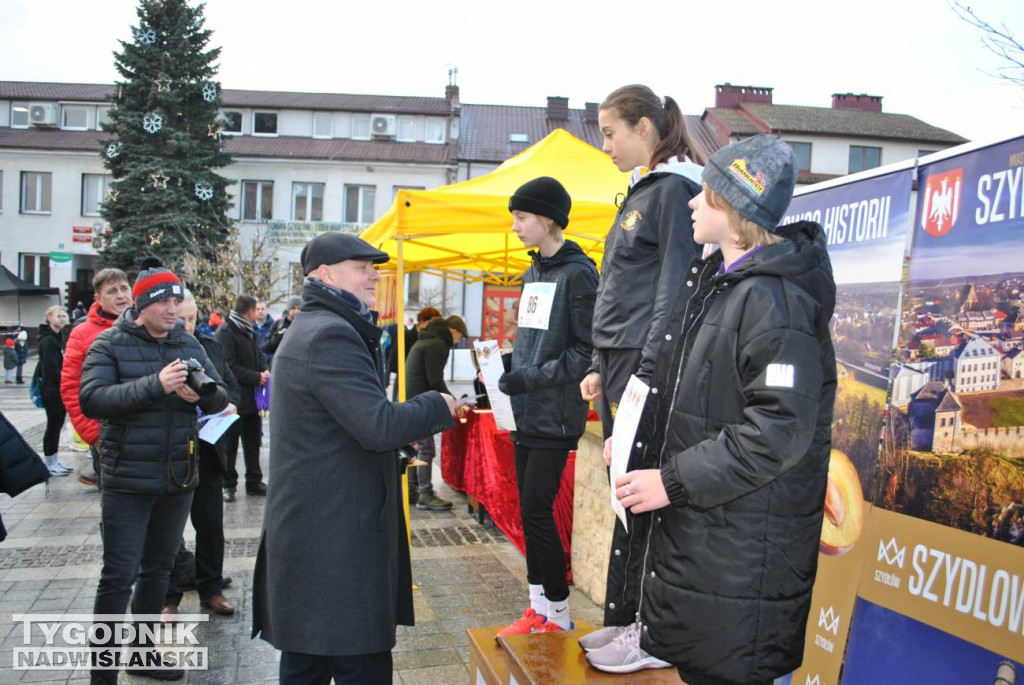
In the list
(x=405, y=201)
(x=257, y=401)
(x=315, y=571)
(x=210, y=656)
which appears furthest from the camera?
(x=257, y=401)

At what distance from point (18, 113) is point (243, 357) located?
1462 inches

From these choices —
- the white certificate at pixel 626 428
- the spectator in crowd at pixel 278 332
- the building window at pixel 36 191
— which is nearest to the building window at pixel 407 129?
the building window at pixel 36 191

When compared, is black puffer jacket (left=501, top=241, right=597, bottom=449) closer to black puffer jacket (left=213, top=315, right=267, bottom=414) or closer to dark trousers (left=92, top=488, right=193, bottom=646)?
dark trousers (left=92, top=488, right=193, bottom=646)

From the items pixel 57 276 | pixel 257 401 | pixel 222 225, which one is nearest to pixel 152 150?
pixel 222 225

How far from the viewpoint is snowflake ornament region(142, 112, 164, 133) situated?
2786cm

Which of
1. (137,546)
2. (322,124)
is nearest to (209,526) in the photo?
(137,546)

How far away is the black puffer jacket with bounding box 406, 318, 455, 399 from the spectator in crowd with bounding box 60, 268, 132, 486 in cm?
320

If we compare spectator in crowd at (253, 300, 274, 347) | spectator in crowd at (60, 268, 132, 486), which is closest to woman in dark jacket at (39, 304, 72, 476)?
spectator in crowd at (253, 300, 274, 347)

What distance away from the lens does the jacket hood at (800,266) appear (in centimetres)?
186

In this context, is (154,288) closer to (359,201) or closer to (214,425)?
(214,425)

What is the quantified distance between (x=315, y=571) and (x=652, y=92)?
2.14m

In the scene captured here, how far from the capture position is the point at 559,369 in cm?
355

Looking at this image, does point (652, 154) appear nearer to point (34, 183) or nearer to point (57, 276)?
point (57, 276)

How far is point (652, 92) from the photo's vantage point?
9.96 ft
